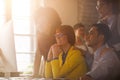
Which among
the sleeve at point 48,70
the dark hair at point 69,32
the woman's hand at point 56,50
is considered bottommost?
the sleeve at point 48,70

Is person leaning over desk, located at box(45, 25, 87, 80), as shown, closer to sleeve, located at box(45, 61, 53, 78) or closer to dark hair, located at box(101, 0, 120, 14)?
sleeve, located at box(45, 61, 53, 78)

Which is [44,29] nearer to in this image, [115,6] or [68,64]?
[68,64]

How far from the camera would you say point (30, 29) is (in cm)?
171

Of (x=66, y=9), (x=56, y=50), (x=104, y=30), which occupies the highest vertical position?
(x=66, y=9)

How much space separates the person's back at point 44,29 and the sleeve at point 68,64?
84 millimetres

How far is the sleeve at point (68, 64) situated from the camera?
1683 millimetres

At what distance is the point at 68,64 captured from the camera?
1.69m

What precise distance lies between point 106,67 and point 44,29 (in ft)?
1.34

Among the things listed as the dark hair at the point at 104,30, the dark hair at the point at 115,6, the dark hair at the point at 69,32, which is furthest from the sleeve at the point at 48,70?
the dark hair at the point at 115,6

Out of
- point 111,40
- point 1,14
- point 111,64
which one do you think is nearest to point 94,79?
point 111,64

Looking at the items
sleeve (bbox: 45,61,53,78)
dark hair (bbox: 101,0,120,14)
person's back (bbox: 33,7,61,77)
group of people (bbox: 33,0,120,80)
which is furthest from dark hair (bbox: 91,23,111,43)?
sleeve (bbox: 45,61,53,78)

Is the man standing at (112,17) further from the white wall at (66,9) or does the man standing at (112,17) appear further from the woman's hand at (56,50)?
the woman's hand at (56,50)

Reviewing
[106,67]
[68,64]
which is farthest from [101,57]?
[68,64]

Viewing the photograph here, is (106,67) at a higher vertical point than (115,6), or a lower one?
lower
